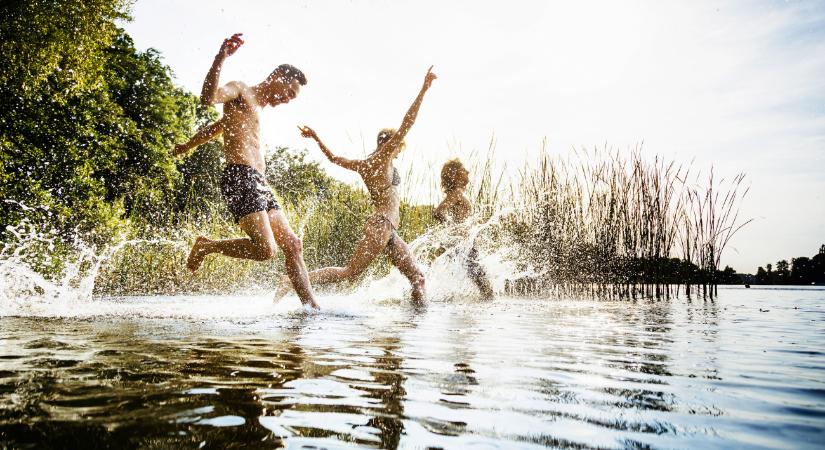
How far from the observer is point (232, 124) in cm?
417

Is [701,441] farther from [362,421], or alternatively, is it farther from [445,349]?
[445,349]

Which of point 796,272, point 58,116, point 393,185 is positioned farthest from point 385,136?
point 796,272

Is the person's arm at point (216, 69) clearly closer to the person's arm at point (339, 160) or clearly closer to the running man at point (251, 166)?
the running man at point (251, 166)

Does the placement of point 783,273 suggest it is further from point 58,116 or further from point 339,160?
point 58,116

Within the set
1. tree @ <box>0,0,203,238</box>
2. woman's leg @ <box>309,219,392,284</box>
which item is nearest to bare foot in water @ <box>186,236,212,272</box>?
woman's leg @ <box>309,219,392,284</box>

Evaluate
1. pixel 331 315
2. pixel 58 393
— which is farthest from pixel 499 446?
pixel 331 315

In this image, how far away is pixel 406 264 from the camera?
5.66 meters

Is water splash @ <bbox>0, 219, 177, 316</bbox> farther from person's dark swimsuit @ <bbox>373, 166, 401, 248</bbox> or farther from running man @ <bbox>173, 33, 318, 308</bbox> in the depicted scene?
person's dark swimsuit @ <bbox>373, 166, 401, 248</bbox>

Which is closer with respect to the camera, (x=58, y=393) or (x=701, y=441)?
(x=701, y=441)

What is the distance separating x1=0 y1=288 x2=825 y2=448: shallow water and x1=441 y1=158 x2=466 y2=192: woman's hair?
3.98 m

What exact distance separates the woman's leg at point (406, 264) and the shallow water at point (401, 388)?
234cm

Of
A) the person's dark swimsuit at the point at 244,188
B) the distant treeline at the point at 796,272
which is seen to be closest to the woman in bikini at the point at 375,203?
the person's dark swimsuit at the point at 244,188

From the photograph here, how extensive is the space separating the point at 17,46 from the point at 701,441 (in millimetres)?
14720

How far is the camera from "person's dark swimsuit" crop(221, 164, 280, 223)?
4094mm
